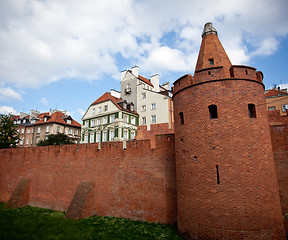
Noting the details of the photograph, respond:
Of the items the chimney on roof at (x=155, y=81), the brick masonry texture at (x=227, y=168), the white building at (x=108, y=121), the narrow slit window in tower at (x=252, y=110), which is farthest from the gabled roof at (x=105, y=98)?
the narrow slit window in tower at (x=252, y=110)

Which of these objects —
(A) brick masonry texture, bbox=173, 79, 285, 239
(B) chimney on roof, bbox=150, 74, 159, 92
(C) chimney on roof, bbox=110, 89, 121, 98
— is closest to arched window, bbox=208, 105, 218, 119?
(A) brick masonry texture, bbox=173, 79, 285, 239

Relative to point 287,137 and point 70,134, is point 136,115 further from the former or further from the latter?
point 287,137

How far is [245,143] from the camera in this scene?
8.33 metres

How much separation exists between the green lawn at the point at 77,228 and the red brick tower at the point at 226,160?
162cm

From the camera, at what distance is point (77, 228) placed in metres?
10.8

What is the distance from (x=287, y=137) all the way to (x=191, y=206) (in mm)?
5690

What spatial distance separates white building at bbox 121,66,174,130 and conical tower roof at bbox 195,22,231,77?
19137 millimetres

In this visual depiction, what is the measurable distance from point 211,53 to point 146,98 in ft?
76.4

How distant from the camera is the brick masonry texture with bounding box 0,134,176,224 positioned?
11.4 m

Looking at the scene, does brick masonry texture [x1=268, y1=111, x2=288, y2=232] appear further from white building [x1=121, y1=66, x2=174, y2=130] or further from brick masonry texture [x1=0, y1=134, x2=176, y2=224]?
white building [x1=121, y1=66, x2=174, y2=130]

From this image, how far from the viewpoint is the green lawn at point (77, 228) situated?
964 cm

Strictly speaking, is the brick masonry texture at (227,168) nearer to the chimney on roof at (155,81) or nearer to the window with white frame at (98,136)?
the window with white frame at (98,136)

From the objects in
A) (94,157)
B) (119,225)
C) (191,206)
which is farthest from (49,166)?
(191,206)

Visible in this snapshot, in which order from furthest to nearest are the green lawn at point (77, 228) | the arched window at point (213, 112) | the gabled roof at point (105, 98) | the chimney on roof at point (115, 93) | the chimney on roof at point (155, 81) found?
the chimney on roof at point (155, 81), the chimney on roof at point (115, 93), the gabled roof at point (105, 98), the green lawn at point (77, 228), the arched window at point (213, 112)
